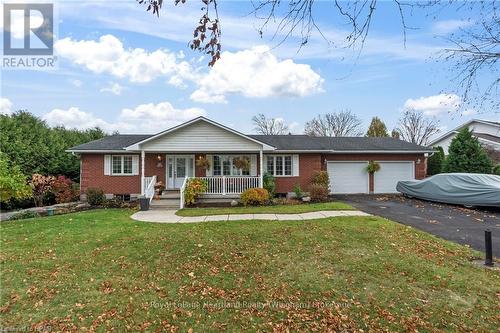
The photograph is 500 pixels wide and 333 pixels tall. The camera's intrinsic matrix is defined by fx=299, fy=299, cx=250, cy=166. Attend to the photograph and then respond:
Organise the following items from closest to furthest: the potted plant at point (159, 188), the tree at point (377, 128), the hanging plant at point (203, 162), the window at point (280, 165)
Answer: the potted plant at point (159, 188) → the hanging plant at point (203, 162) → the window at point (280, 165) → the tree at point (377, 128)

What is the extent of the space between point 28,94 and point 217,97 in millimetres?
9779

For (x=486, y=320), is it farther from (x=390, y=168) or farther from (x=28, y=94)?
(x=390, y=168)

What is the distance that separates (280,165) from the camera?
18.0 m

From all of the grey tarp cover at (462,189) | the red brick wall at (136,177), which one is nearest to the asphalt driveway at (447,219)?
the grey tarp cover at (462,189)

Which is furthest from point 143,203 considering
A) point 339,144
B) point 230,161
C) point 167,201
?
point 339,144

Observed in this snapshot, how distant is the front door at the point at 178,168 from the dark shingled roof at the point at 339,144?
14.3 ft

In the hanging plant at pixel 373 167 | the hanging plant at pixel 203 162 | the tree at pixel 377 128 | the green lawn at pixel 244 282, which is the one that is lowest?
the green lawn at pixel 244 282

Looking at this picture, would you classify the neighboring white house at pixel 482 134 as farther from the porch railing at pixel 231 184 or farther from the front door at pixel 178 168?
the front door at pixel 178 168

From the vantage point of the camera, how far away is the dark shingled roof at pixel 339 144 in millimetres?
18172

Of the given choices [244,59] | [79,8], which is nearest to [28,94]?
[79,8]

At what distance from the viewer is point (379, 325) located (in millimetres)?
4109

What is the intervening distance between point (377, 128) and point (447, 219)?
3110 centimetres

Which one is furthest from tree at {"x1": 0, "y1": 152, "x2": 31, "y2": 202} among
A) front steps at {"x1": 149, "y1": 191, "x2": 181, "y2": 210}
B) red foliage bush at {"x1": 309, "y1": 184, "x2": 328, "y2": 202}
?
red foliage bush at {"x1": 309, "y1": 184, "x2": 328, "y2": 202}

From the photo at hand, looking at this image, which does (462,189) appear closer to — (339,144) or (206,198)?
(339,144)
